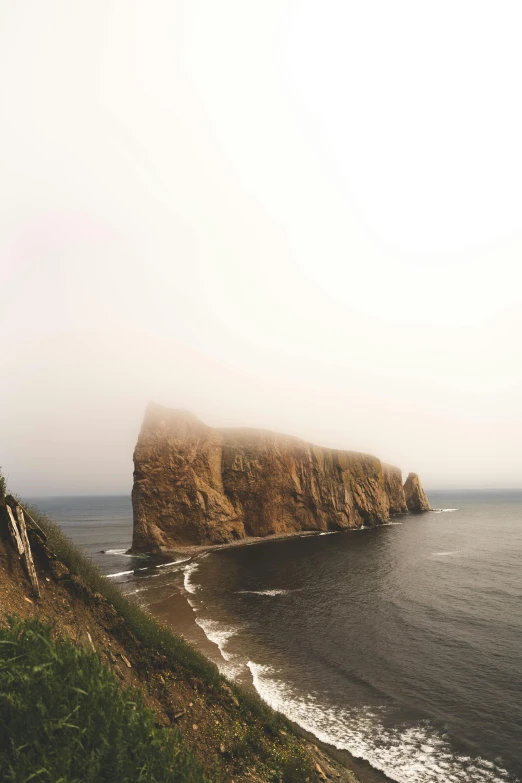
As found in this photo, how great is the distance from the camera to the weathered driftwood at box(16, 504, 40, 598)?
1040 cm

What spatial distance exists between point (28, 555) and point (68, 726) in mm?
6482

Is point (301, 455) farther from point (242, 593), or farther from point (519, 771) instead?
point (519, 771)

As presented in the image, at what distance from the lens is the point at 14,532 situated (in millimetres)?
10617

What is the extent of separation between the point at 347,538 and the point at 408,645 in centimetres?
4806

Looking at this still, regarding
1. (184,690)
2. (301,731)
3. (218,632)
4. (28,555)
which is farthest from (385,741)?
(28,555)

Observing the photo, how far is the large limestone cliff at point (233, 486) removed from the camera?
2419 inches

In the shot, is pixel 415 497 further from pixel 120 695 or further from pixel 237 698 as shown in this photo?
pixel 120 695

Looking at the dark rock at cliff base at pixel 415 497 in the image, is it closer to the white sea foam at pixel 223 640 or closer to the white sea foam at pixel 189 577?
the white sea foam at pixel 189 577

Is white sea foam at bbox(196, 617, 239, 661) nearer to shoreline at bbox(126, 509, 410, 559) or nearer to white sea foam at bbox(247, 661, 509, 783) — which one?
white sea foam at bbox(247, 661, 509, 783)

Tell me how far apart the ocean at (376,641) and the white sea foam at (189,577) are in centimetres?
21

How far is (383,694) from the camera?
1873cm

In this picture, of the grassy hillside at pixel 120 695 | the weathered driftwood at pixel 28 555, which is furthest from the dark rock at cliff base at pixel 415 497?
the weathered driftwood at pixel 28 555

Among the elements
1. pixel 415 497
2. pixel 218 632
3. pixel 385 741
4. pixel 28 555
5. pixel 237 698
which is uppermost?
pixel 28 555

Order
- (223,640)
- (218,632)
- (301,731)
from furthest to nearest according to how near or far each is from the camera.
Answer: (218,632) < (223,640) < (301,731)
